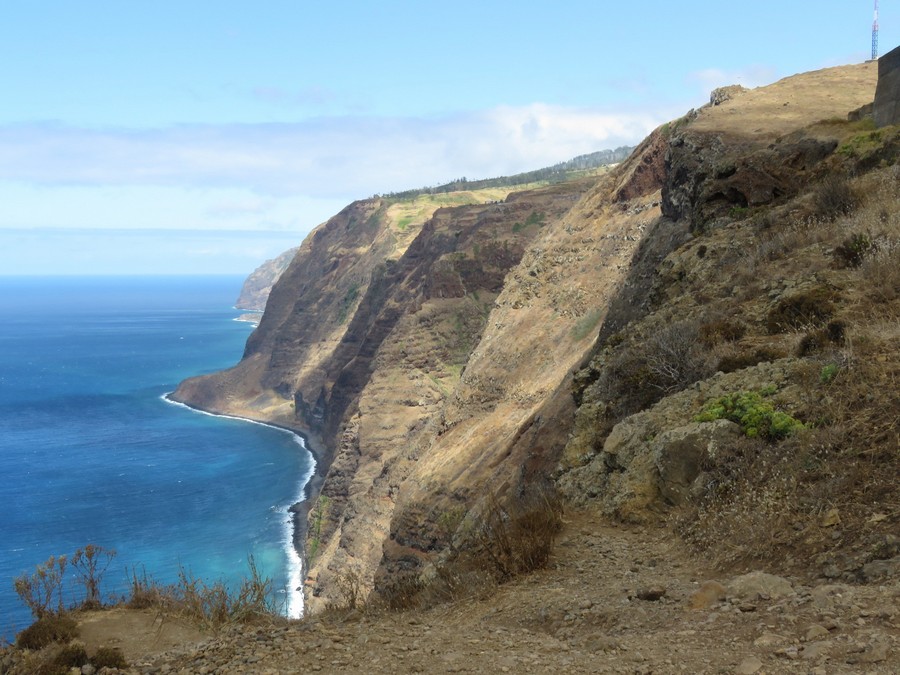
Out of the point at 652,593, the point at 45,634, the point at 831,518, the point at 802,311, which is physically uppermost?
the point at 802,311

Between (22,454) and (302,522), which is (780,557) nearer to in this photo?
(302,522)

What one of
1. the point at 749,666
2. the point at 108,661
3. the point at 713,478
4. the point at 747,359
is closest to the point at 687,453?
the point at 713,478

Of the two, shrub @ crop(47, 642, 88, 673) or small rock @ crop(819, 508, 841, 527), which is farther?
shrub @ crop(47, 642, 88, 673)

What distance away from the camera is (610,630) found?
22.0 ft

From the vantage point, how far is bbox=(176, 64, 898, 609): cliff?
8297 millimetres

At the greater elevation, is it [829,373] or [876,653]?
[829,373]

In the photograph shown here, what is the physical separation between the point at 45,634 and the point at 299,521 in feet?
211

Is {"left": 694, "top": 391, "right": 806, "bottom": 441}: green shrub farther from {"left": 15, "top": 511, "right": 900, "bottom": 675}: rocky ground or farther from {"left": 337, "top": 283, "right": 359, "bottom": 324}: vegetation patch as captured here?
{"left": 337, "top": 283, "right": 359, "bottom": 324}: vegetation patch

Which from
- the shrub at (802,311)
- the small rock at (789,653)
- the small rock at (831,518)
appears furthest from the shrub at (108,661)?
the shrub at (802,311)

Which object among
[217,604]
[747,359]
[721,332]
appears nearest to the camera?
[217,604]

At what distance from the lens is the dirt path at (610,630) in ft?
17.8

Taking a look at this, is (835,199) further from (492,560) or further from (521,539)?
(492,560)

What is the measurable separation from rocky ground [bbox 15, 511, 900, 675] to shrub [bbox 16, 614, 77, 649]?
2.71 feet

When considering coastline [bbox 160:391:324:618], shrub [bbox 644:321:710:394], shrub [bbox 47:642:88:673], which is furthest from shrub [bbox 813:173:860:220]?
coastline [bbox 160:391:324:618]
